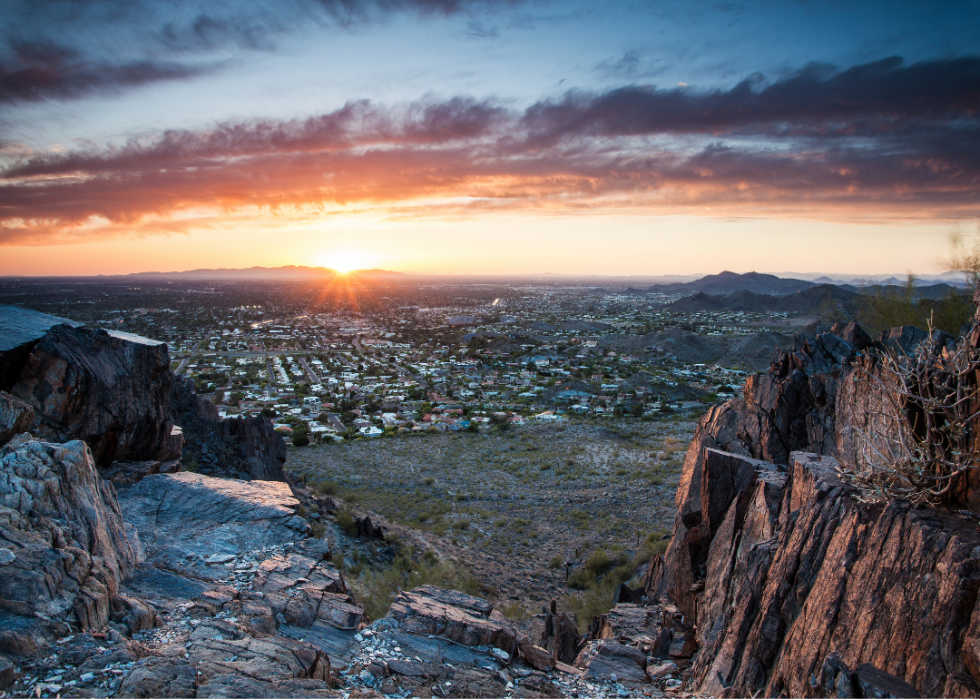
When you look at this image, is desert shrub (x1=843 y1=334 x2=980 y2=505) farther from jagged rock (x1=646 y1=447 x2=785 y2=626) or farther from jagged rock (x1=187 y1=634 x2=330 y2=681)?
jagged rock (x1=187 y1=634 x2=330 y2=681)

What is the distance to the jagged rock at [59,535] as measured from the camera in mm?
6531

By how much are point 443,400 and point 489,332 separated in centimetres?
5274

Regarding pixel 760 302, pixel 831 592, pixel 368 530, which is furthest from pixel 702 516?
pixel 760 302

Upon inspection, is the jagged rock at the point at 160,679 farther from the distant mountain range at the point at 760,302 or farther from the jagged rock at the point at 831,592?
the distant mountain range at the point at 760,302

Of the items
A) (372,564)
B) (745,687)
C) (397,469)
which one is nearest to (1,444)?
(372,564)

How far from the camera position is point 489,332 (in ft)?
342

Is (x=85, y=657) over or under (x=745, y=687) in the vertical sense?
over

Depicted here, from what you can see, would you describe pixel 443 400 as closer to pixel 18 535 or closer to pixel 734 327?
pixel 18 535

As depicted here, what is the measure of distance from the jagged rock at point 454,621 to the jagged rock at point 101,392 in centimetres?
891

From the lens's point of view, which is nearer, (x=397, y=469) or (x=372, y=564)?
(x=372, y=564)

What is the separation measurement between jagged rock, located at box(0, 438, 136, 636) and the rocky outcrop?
9.05 metres

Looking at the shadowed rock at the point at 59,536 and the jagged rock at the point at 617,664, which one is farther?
the jagged rock at the point at 617,664

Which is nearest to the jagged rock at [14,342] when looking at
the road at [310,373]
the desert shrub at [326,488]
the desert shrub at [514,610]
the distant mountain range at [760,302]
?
the desert shrub at [326,488]

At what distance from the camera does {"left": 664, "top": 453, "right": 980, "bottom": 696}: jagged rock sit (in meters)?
5.79
